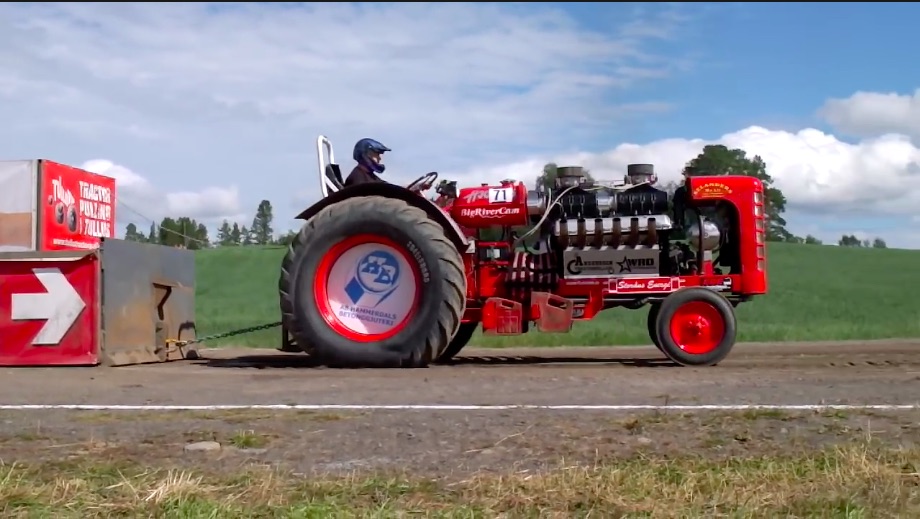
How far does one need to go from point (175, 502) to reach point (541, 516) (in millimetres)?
1513

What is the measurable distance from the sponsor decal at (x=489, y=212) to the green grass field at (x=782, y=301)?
16.6ft

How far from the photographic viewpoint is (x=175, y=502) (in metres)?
4.31

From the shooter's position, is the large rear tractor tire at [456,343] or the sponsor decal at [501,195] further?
the large rear tractor tire at [456,343]

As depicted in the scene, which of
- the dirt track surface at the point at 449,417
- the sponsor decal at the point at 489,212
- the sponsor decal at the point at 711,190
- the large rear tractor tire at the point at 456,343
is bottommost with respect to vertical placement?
the dirt track surface at the point at 449,417

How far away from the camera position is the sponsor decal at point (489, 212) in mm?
10373

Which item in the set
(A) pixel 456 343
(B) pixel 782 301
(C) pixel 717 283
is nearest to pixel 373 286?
(A) pixel 456 343

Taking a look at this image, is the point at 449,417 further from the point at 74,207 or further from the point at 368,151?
the point at 74,207

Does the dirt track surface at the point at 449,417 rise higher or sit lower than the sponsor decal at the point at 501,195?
lower

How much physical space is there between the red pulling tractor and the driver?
310mm

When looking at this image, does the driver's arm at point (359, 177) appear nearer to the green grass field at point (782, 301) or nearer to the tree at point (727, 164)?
the tree at point (727, 164)

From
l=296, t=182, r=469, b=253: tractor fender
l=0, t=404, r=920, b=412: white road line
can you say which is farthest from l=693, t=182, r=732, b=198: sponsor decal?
l=0, t=404, r=920, b=412: white road line

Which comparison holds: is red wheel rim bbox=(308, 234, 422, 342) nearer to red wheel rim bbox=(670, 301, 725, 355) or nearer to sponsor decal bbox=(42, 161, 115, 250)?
red wheel rim bbox=(670, 301, 725, 355)

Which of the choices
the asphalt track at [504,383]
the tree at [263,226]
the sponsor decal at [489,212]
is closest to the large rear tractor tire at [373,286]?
the asphalt track at [504,383]

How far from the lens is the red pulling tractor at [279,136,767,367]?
9.69 m
